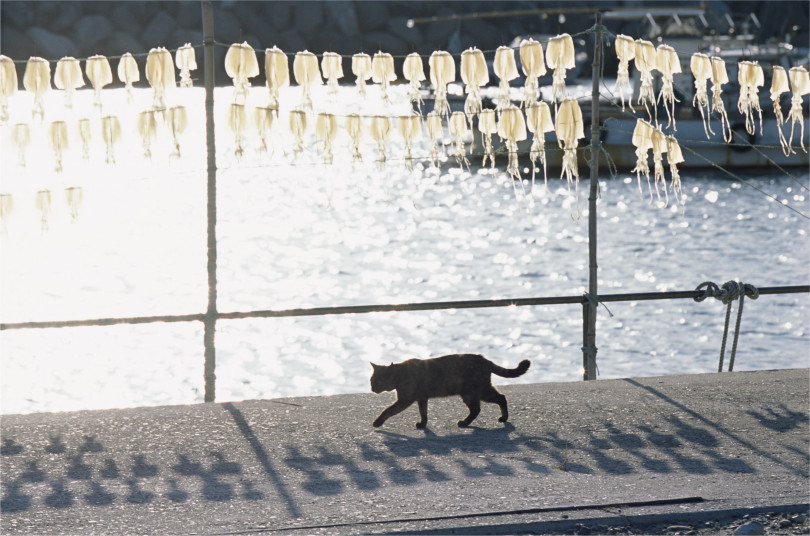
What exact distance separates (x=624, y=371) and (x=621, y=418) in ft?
80.7

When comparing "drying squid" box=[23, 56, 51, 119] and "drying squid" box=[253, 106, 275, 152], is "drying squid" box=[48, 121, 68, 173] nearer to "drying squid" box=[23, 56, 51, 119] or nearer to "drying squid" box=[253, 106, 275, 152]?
"drying squid" box=[23, 56, 51, 119]

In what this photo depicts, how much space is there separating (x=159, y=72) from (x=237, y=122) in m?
0.79

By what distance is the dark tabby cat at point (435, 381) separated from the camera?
276 inches

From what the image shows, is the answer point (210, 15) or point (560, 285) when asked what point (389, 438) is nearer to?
point (210, 15)

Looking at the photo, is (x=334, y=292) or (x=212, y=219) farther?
(x=334, y=292)

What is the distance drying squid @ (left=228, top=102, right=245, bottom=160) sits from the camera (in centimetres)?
850

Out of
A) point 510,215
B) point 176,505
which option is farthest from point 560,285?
point 176,505

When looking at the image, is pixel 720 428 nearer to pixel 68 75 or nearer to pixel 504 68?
pixel 504 68

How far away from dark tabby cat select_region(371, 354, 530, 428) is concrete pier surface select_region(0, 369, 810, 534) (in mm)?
190

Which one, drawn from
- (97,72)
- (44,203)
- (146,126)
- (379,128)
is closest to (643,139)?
(379,128)

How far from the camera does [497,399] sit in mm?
7164

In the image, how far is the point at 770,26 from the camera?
→ 10931 cm

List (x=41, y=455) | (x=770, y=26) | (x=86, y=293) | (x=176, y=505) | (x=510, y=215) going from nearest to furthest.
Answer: (x=176, y=505) → (x=41, y=455) → (x=86, y=293) → (x=510, y=215) → (x=770, y=26)

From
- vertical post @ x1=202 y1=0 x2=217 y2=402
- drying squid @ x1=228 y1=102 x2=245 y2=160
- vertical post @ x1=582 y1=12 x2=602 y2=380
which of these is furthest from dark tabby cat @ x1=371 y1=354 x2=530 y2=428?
drying squid @ x1=228 y1=102 x2=245 y2=160
